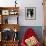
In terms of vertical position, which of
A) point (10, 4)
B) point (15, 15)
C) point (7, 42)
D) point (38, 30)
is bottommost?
point (7, 42)

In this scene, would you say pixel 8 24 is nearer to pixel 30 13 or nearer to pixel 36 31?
pixel 30 13

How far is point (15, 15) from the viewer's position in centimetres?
615

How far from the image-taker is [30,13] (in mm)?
6223

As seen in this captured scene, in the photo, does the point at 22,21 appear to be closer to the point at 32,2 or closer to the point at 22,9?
the point at 22,9

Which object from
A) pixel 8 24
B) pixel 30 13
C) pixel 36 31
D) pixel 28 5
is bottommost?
pixel 36 31

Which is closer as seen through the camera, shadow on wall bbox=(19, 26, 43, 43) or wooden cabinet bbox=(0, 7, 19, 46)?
wooden cabinet bbox=(0, 7, 19, 46)

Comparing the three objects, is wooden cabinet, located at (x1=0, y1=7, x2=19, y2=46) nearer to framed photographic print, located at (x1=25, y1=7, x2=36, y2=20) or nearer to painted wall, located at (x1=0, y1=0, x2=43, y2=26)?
painted wall, located at (x1=0, y1=0, x2=43, y2=26)

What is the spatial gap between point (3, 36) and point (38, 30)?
1389 millimetres

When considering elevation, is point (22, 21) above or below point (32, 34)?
above

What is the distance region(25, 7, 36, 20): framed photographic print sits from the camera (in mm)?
6211

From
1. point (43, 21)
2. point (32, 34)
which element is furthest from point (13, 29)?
point (43, 21)

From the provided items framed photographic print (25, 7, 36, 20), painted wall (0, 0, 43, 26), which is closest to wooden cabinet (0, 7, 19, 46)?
painted wall (0, 0, 43, 26)

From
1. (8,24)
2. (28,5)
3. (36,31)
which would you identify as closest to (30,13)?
(28,5)

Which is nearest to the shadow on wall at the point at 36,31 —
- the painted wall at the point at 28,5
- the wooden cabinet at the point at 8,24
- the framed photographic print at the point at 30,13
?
the painted wall at the point at 28,5
